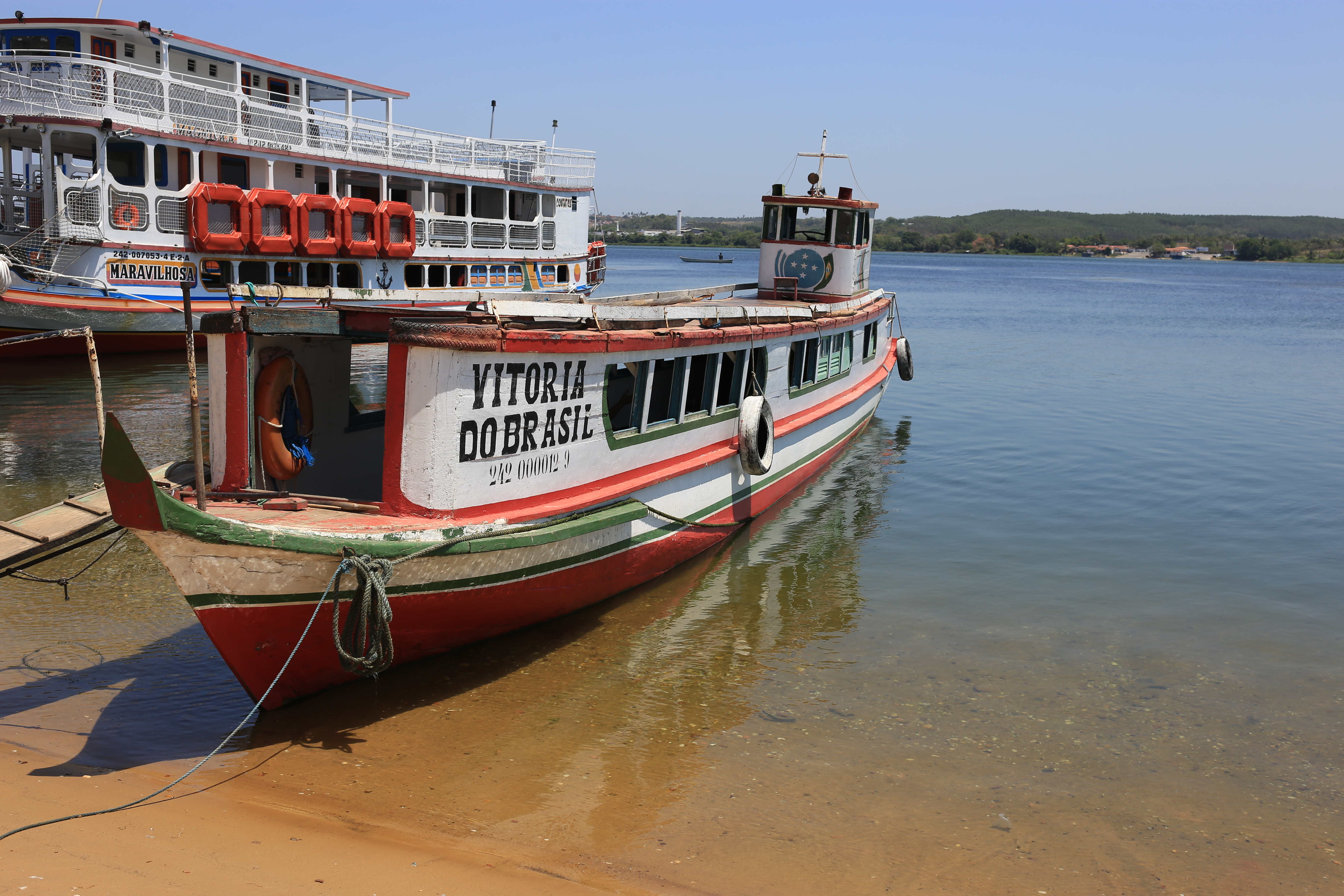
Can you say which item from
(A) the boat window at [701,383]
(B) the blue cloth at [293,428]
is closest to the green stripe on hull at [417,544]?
(A) the boat window at [701,383]

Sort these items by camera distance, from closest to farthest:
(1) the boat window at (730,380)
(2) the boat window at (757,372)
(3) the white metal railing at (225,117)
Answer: (1) the boat window at (730,380)
(2) the boat window at (757,372)
(3) the white metal railing at (225,117)

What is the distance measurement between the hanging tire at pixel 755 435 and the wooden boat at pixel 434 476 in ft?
0.87

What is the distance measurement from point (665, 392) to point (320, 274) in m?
16.5

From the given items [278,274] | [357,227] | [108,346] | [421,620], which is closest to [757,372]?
[421,620]

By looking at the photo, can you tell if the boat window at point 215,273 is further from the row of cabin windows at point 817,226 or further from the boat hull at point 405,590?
the boat hull at point 405,590

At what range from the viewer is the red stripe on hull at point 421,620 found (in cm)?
573

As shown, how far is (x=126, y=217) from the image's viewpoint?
20.0 metres

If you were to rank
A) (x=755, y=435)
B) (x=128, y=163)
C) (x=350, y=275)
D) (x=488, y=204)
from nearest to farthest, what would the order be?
(x=755, y=435) → (x=128, y=163) → (x=350, y=275) → (x=488, y=204)

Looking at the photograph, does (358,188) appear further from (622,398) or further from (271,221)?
(622,398)

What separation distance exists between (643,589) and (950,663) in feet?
9.36

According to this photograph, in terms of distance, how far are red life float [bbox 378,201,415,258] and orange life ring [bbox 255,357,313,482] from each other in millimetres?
16738

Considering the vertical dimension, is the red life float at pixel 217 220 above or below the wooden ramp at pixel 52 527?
above

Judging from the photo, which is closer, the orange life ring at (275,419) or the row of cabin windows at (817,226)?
the orange life ring at (275,419)

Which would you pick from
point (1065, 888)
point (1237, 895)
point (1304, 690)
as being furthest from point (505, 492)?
point (1304, 690)
